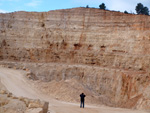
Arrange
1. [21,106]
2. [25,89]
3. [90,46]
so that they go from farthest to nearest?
[90,46] → [25,89] → [21,106]

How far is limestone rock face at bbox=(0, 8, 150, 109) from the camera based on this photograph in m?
33.5

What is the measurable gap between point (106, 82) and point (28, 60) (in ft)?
44.2

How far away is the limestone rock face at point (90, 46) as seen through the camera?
3353 centimetres

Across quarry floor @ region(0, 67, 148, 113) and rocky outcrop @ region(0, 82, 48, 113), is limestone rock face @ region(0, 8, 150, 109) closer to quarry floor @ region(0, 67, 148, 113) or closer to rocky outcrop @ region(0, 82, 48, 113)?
quarry floor @ region(0, 67, 148, 113)

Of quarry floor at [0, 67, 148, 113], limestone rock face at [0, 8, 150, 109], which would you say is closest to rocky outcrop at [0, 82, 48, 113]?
quarry floor at [0, 67, 148, 113]

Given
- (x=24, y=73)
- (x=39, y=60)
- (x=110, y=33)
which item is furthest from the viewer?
(x=39, y=60)

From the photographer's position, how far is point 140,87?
104 ft

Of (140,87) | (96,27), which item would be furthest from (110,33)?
(140,87)

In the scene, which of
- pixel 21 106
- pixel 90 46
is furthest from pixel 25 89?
pixel 90 46

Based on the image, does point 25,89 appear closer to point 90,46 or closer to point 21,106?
point 21,106

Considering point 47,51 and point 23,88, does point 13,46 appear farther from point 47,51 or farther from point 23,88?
point 23,88

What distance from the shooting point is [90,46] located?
130 feet

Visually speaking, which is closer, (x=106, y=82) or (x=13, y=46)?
(x=106, y=82)

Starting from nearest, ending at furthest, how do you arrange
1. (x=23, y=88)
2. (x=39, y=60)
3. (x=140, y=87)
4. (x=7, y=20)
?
(x=23, y=88), (x=140, y=87), (x=39, y=60), (x=7, y=20)
